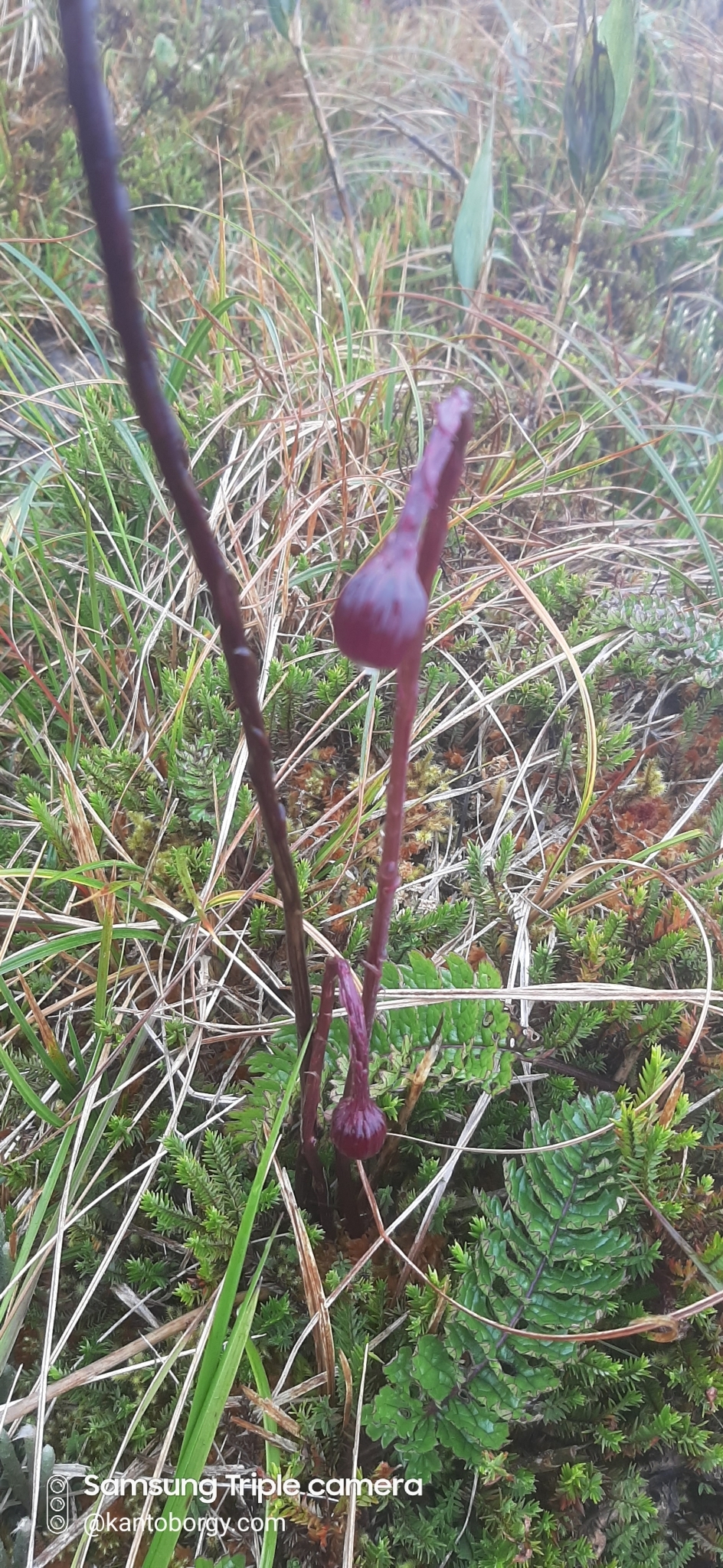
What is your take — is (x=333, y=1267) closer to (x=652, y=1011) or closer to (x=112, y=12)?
(x=652, y=1011)

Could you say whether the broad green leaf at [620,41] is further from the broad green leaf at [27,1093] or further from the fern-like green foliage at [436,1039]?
the broad green leaf at [27,1093]

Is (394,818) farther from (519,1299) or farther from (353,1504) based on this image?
(353,1504)

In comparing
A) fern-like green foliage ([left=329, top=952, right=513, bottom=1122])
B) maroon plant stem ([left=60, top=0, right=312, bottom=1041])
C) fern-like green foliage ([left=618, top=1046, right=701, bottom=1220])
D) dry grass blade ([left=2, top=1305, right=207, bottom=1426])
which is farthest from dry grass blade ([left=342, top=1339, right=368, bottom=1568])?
maroon plant stem ([left=60, top=0, right=312, bottom=1041])

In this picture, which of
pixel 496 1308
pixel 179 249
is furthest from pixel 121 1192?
pixel 179 249

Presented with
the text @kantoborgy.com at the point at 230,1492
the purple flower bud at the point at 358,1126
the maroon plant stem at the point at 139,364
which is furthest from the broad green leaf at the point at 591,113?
the text @kantoborgy.com at the point at 230,1492

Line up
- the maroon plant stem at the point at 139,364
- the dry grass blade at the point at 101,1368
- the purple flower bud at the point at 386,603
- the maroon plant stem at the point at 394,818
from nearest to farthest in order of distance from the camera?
the maroon plant stem at the point at 139,364 → the purple flower bud at the point at 386,603 → the maroon plant stem at the point at 394,818 → the dry grass blade at the point at 101,1368

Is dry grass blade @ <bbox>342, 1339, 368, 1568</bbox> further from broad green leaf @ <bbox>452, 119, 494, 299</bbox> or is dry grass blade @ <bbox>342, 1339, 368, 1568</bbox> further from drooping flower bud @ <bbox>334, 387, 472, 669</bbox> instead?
broad green leaf @ <bbox>452, 119, 494, 299</bbox>
